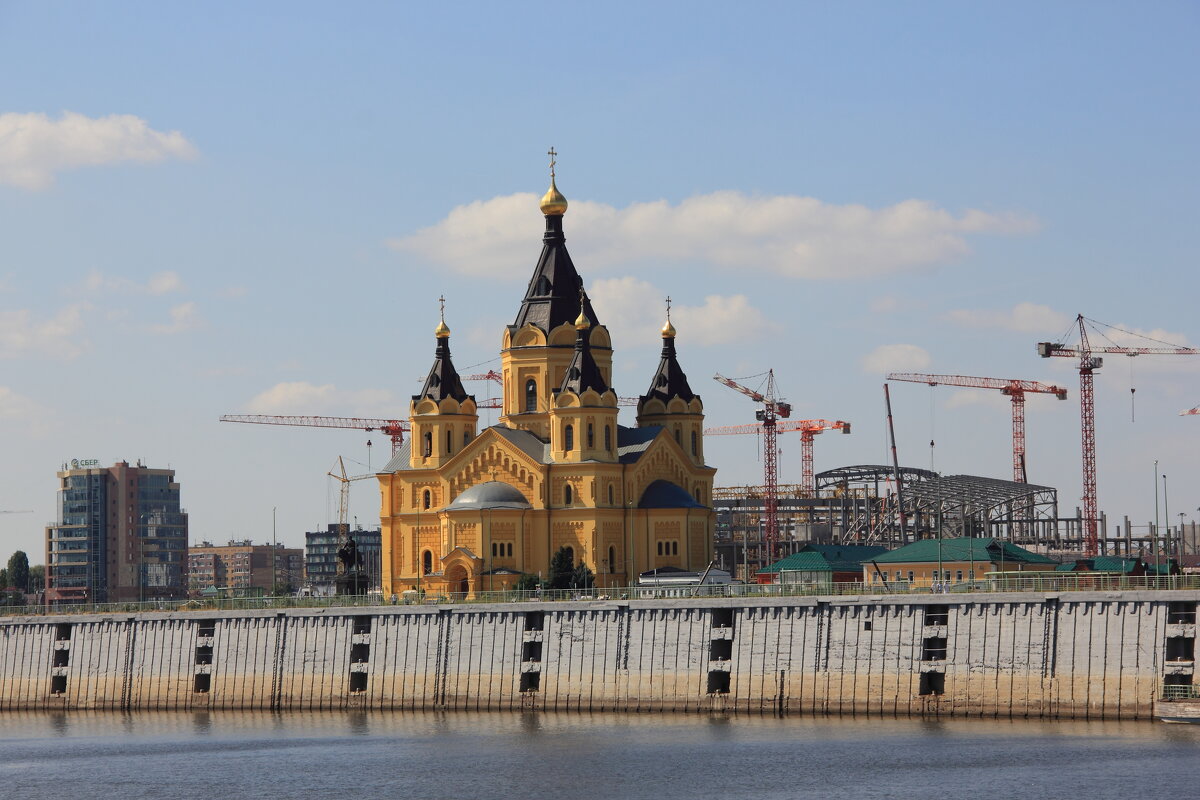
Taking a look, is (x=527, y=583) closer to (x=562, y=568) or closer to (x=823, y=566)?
(x=562, y=568)

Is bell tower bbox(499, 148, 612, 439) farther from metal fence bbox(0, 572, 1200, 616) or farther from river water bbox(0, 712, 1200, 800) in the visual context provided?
river water bbox(0, 712, 1200, 800)

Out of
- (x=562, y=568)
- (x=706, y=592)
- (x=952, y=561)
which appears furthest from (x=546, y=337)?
(x=706, y=592)

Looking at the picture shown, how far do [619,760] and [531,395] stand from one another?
67400mm

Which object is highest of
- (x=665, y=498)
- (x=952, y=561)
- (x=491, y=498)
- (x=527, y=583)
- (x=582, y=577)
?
(x=665, y=498)

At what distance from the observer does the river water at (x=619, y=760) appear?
3275 inches

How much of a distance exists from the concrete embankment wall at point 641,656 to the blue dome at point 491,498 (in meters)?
25.4

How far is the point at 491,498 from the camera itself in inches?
5881

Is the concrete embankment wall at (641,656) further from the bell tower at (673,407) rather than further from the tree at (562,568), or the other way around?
the bell tower at (673,407)

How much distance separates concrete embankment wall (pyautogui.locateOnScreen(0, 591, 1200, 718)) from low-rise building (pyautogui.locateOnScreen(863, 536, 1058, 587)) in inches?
1079

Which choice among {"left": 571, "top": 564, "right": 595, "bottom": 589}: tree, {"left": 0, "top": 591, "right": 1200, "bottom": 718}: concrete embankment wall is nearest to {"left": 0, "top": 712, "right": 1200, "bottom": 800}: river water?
{"left": 0, "top": 591, "right": 1200, "bottom": 718}: concrete embankment wall

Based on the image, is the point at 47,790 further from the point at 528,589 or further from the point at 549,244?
the point at 549,244

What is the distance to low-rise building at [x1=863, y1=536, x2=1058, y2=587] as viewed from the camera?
137250mm

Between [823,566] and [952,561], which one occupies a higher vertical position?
[952,561]

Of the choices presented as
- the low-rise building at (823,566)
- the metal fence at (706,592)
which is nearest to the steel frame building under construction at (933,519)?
the low-rise building at (823,566)
